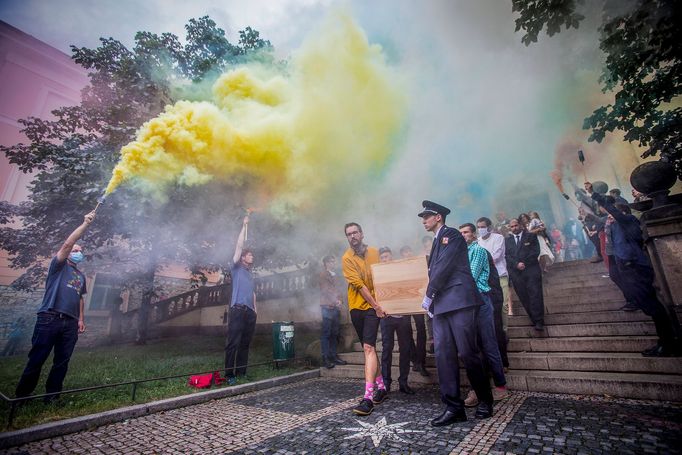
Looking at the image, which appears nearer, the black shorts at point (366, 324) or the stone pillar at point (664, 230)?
the black shorts at point (366, 324)

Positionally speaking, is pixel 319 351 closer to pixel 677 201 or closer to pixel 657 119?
pixel 677 201

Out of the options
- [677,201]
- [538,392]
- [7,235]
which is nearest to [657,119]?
[677,201]

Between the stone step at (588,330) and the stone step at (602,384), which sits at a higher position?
the stone step at (588,330)

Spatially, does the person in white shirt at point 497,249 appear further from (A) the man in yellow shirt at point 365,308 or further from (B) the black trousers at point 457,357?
(A) the man in yellow shirt at point 365,308

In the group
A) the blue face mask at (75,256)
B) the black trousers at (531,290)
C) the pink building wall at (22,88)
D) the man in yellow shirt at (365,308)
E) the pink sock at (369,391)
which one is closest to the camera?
the pink sock at (369,391)

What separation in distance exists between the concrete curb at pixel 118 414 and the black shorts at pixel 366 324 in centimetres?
241

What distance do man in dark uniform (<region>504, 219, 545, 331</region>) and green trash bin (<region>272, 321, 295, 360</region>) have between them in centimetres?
469

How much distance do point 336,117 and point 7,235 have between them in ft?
38.5

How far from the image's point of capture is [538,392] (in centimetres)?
397

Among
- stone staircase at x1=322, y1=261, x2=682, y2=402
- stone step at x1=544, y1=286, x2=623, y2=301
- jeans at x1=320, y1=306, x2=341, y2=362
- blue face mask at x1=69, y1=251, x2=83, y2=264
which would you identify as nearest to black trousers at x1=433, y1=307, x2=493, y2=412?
stone staircase at x1=322, y1=261, x2=682, y2=402

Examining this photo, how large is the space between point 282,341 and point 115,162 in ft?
23.0

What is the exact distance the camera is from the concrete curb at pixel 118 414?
302cm

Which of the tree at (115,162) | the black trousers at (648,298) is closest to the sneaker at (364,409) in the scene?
the black trousers at (648,298)

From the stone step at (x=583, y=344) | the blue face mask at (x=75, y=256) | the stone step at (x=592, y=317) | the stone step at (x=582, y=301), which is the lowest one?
the stone step at (x=583, y=344)
